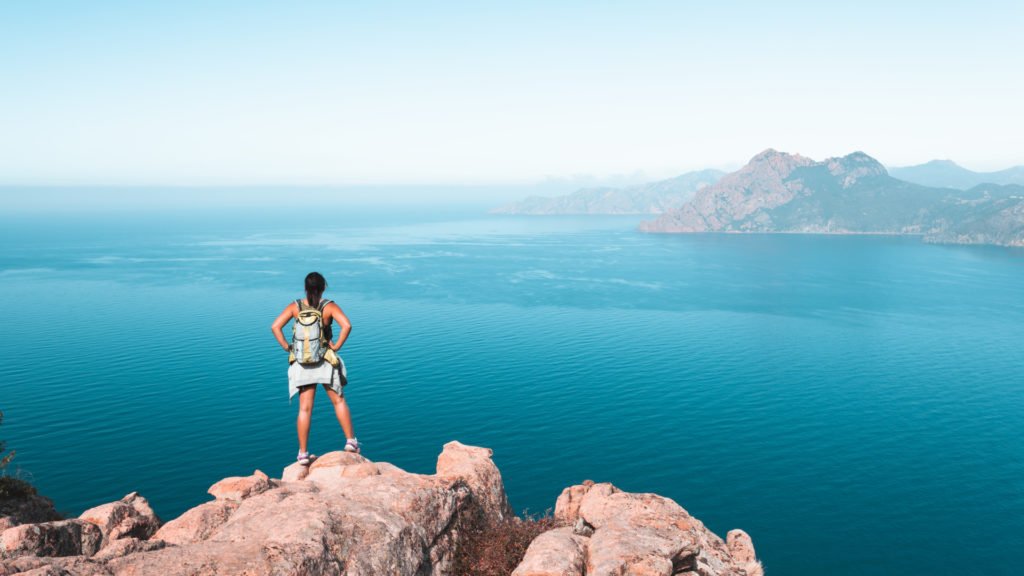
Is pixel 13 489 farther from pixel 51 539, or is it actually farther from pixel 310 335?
pixel 310 335

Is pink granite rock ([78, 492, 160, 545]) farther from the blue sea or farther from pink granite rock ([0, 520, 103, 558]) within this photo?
the blue sea

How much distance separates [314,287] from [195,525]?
563 cm

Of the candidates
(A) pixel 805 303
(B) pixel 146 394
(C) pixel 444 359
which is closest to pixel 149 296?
(B) pixel 146 394

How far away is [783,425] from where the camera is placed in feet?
276

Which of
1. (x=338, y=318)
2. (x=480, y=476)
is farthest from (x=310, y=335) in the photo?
(x=480, y=476)

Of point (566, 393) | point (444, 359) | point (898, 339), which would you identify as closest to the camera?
point (566, 393)

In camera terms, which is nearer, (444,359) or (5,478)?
(5,478)

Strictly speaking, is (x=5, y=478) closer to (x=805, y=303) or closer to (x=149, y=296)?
(x=149, y=296)

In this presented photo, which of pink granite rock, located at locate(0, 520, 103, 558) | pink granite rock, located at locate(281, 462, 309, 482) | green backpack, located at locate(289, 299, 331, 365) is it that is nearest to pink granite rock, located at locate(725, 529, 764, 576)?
pink granite rock, located at locate(281, 462, 309, 482)

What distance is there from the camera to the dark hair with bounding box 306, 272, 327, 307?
13.5m

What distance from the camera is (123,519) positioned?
14445 millimetres

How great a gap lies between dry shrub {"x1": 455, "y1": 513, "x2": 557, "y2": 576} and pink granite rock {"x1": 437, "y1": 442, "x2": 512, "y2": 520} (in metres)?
1.14

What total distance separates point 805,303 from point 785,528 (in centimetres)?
12962

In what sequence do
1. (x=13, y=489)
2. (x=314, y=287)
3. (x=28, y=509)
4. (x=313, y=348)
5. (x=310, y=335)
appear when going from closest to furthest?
(x=314, y=287) < (x=310, y=335) < (x=313, y=348) < (x=28, y=509) < (x=13, y=489)
